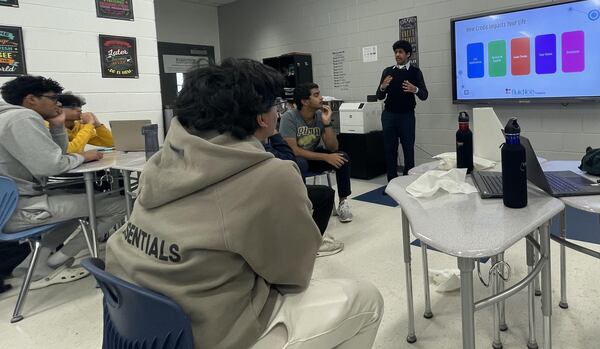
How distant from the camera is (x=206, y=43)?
713 centimetres

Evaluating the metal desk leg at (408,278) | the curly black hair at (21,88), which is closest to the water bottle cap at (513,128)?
the metal desk leg at (408,278)

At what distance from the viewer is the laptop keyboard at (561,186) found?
127cm

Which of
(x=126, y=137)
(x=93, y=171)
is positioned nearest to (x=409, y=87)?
(x=126, y=137)

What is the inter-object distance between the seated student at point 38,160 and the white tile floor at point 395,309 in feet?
1.20

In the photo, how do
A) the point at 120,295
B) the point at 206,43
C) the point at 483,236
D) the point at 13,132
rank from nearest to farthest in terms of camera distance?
the point at 120,295, the point at 483,236, the point at 13,132, the point at 206,43

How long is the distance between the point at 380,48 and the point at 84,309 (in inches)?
163

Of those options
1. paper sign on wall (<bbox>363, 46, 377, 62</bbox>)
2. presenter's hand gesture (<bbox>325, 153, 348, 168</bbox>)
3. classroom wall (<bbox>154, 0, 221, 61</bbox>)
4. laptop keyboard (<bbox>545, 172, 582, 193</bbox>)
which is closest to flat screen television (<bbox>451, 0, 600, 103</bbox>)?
paper sign on wall (<bbox>363, 46, 377, 62</bbox>)

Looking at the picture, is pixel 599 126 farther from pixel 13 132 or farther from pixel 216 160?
pixel 13 132

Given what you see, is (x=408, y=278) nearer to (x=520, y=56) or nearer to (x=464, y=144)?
(x=464, y=144)

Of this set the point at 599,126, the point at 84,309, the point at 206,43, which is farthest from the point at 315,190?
the point at 206,43

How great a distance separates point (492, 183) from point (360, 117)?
11.7 feet

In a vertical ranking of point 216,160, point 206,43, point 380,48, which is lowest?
point 216,160

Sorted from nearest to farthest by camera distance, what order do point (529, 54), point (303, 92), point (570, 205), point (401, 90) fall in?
point (570, 205) < point (303, 92) < point (529, 54) < point (401, 90)

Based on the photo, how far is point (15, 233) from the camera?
88.7 inches
